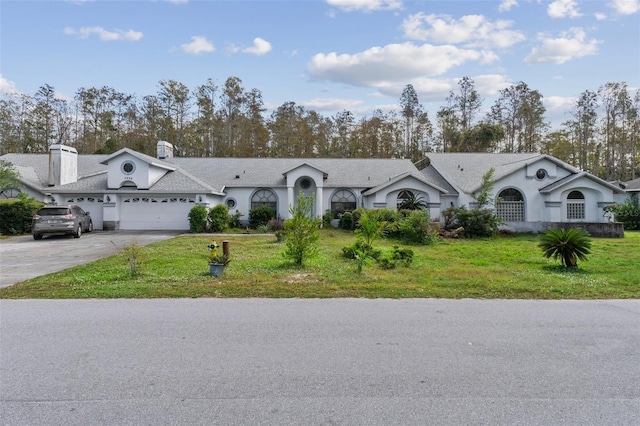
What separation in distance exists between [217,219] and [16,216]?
35.7 ft

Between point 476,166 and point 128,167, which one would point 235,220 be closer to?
point 128,167

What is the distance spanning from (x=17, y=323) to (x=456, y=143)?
4681 centimetres

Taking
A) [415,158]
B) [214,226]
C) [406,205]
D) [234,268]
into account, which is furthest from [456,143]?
[234,268]

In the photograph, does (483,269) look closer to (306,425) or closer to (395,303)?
(395,303)

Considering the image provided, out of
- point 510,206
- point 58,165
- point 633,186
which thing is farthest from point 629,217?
point 58,165

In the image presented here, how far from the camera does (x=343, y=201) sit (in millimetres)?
26406

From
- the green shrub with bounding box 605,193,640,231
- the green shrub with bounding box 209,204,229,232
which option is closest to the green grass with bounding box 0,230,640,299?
the green shrub with bounding box 209,204,229,232

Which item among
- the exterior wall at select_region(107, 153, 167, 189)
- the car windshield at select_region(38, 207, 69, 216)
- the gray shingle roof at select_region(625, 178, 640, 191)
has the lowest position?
the car windshield at select_region(38, 207, 69, 216)

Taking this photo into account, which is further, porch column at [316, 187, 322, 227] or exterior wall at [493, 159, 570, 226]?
porch column at [316, 187, 322, 227]

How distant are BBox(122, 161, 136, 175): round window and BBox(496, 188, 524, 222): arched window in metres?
23.0

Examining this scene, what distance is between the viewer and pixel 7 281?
875 centimetres

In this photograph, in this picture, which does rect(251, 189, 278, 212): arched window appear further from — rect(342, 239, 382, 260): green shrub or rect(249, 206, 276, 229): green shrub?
rect(342, 239, 382, 260): green shrub

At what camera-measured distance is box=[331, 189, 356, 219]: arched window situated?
26.3m

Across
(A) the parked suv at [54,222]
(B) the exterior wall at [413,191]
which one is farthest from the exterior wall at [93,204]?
(B) the exterior wall at [413,191]
